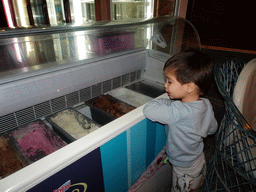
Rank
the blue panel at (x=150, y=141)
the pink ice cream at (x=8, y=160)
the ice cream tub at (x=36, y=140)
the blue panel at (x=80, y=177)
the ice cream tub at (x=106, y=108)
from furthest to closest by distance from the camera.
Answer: the ice cream tub at (x=106, y=108) < the blue panel at (x=150, y=141) < the ice cream tub at (x=36, y=140) < the pink ice cream at (x=8, y=160) < the blue panel at (x=80, y=177)

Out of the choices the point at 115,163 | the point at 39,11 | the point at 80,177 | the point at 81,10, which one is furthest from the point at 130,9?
the point at 80,177

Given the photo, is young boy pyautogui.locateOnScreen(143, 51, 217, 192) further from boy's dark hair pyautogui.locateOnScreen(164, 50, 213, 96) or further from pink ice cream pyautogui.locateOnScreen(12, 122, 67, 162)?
pink ice cream pyautogui.locateOnScreen(12, 122, 67, 162)

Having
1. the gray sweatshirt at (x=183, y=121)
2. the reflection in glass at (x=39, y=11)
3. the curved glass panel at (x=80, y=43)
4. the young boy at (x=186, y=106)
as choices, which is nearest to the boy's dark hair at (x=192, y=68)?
the young boy at (x=186, y=106)

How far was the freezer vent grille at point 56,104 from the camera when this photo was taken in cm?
94

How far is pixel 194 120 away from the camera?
0.85 meters

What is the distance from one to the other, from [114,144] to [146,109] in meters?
0.26

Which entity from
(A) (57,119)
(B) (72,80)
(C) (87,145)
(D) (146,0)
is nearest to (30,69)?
(B) (72,80)

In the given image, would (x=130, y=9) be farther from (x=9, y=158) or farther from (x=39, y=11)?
(x=9, y=158)

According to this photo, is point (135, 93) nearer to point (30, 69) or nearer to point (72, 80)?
point (72, 80)

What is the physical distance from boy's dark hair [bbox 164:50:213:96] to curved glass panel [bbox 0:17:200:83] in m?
0.53

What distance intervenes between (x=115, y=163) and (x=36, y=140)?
504 mm

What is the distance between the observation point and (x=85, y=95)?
1.28 metres

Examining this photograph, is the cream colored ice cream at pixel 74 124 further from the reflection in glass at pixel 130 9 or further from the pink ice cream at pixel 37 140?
the reflection in glass at pixel 130 9

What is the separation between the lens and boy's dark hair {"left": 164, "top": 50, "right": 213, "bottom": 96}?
2.69ft
